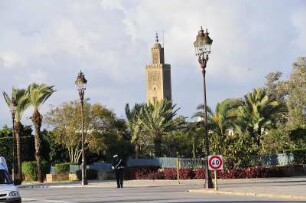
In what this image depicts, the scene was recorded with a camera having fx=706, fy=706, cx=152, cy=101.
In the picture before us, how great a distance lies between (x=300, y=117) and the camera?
6288 centimetres

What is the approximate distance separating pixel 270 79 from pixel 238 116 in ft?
97.0

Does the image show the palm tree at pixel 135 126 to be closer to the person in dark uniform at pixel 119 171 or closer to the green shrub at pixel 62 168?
the green shrub at pixel 62 168

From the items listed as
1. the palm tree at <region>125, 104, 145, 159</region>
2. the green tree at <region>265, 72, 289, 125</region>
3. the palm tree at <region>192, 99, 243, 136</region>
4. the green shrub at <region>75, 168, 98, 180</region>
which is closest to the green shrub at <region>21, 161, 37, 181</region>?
the green shrub at <region>75, 168, 98, 180</region>

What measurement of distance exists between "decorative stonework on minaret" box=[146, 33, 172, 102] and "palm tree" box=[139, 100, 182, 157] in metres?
74.9

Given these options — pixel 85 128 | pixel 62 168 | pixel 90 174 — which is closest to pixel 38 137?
pixel 62 168

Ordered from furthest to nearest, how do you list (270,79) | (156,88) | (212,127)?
(156,88) → (270,79) → (212,127)

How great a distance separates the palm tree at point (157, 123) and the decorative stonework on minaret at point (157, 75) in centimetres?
7491

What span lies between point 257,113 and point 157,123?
926 cm

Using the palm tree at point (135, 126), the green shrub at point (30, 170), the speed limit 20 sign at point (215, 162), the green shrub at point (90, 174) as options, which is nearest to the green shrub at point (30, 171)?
the green shrub at point (30, 170)

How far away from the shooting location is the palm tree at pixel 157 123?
2506 inches

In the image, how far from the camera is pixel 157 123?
6419 centimetres

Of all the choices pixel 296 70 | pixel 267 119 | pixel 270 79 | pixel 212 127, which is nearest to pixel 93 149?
pixel 212 127

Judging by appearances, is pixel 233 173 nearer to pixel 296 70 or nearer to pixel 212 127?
pixel 212 127

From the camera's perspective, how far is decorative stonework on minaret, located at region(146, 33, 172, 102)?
140625 mm
